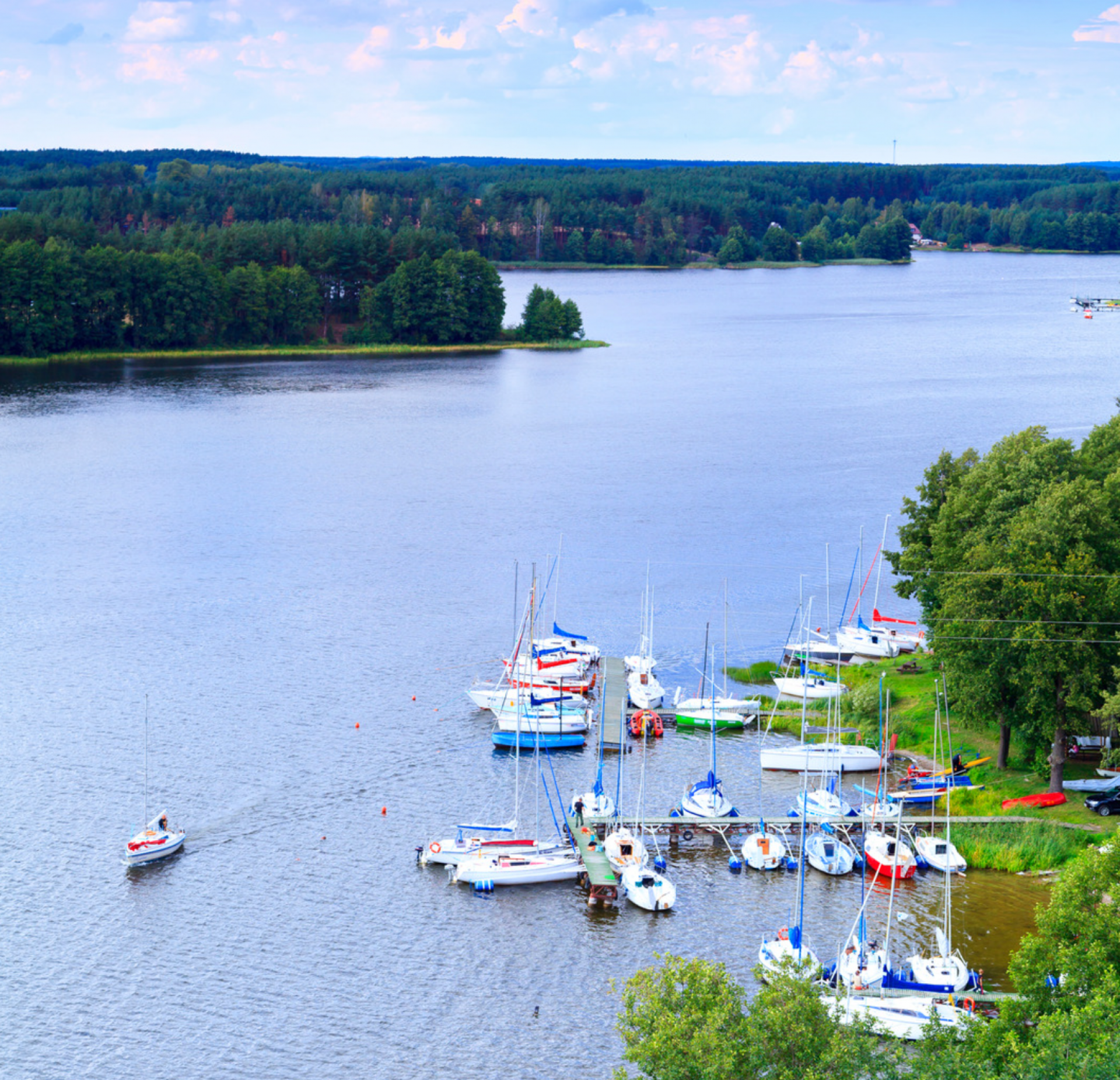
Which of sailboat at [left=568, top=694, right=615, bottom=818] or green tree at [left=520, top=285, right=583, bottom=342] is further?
green tree at [left=520, top=285, right=583, bottom=342]

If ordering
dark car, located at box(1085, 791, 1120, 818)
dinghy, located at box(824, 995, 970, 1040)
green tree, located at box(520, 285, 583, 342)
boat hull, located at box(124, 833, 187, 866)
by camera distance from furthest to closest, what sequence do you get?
green tree, located at box(520, 285, 583, 342), boat hull, located at box(124, 833, 187, 866), dark car, located at box(1085, 791, 1120, 818), dinghy, located at box(824, 995, 970, 1040)

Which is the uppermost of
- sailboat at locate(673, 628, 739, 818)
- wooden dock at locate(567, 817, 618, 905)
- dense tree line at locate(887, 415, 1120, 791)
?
dense tree line at locate(887, 415, 1120, 791)

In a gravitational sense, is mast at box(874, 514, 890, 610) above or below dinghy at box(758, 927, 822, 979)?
above

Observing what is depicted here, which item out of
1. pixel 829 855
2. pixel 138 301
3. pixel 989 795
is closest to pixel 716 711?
pixel 989 795

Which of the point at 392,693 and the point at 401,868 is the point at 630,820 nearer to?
the point at 401,868

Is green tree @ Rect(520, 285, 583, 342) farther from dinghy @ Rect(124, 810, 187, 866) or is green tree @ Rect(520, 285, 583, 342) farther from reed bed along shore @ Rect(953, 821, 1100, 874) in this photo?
reed bed along shore @ Rect(953, 821, 1100, 874)

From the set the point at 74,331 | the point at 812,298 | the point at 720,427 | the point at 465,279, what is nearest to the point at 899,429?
the point at 720,427

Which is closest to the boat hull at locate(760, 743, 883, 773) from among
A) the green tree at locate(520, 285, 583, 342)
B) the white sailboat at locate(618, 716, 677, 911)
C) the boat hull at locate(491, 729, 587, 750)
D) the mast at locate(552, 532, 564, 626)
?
the boat hull at locate(491, 729, 587, 750)
